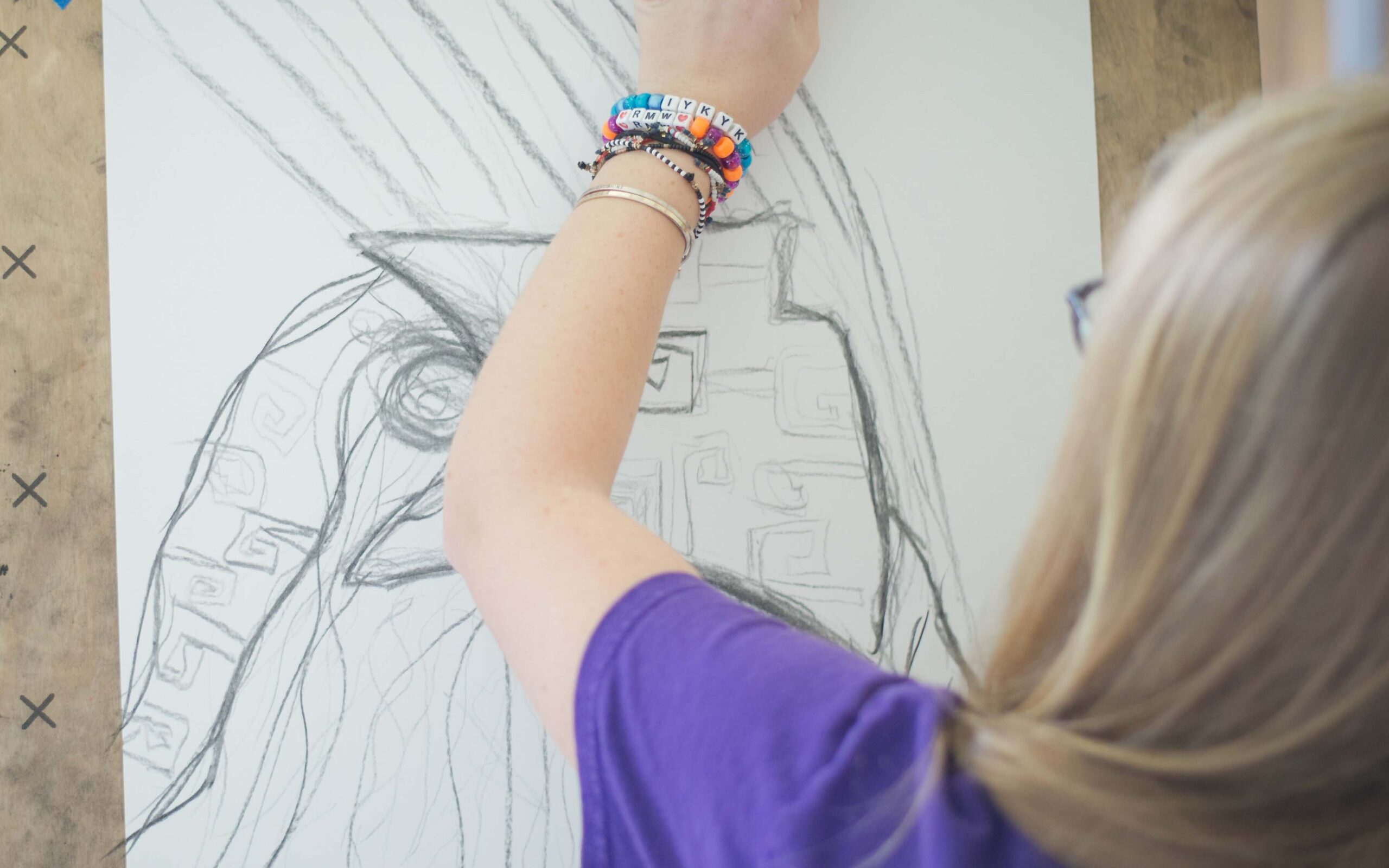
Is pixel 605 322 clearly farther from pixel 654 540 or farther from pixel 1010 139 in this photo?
pixel 1010 139

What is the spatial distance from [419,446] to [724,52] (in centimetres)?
37

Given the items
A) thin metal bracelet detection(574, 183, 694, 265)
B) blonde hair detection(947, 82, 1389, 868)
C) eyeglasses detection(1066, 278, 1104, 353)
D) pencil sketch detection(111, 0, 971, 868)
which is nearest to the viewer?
blonde hair detection(947, 82, 1389, 868)

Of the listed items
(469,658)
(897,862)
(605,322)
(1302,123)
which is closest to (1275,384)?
(1302,123)

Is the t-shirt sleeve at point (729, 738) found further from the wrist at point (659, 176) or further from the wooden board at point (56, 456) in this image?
the wooden board at point (56, 456)

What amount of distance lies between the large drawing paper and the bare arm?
0.10m

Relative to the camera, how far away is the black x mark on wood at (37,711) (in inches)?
24.7

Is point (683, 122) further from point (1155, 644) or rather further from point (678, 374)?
point (1155, 644)

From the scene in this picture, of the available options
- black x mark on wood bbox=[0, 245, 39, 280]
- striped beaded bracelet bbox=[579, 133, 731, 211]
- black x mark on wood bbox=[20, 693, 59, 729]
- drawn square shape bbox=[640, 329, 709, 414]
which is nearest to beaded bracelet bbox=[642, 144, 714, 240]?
striped beaded bracelet bbox=[579, 133, 731, 211]

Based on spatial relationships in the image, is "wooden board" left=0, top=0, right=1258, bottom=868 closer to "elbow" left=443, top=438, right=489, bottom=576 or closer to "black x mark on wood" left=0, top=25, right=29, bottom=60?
→ "black x mark on wood" left=0, top=25, right=29, bottom=60

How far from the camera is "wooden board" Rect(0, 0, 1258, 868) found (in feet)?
2.06

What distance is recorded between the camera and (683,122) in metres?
0.56

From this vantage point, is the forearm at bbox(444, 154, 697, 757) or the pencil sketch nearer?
the forearm at bbox(444, 154, 697, 757)

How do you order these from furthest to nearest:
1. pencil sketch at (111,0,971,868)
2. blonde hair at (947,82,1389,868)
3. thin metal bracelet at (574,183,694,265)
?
pencil sketch at (111,0,971,868)
thin metal bracelet at (574,183,694,265)
blonde hair at (947,82,1389,868)

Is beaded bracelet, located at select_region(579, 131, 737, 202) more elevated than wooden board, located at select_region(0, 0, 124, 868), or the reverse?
beaded bracelet, located at select_region(579, 131, 737, 202)
